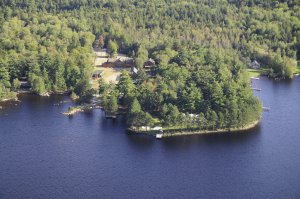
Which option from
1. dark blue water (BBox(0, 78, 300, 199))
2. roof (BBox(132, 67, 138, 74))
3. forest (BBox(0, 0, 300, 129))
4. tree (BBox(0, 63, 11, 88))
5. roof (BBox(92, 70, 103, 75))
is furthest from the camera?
roof (BBox(132, 67, 138, 74))

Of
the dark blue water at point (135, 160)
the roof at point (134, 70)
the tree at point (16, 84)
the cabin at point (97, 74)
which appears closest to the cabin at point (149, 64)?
the roof at point (134, 70)

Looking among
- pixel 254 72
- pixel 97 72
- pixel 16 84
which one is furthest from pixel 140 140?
pixel 254 72

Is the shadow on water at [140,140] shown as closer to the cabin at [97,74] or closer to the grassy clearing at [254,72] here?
the cabin at [97,74]

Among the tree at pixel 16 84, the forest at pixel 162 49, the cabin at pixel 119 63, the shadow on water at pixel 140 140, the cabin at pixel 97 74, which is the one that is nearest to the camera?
the shadow on water at pixel 140 140

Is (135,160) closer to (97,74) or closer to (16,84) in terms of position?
(16,84)

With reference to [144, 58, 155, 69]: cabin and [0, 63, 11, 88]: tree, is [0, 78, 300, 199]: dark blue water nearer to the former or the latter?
[0, 63, 11, 88]: tree

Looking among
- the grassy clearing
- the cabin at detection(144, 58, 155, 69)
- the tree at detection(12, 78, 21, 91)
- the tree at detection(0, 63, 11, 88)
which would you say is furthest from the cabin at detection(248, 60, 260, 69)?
the tree at detection(0, 63, 11, 88)
